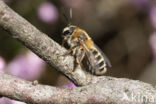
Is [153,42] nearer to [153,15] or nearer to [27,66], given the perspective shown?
[153,15]

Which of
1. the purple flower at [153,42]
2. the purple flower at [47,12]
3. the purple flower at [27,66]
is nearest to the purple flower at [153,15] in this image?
the purple flower at [153,42]

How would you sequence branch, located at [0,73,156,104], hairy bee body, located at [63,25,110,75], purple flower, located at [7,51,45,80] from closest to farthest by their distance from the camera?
branch, located at [0,73,156,104]
hairy bee body, located at [63,25,110,75]
purple flower, located at [7,51,45,80]

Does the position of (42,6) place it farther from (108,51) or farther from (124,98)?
(124,98)

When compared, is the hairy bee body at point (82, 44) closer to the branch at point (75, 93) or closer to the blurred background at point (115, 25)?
the branch at point (75, 93)

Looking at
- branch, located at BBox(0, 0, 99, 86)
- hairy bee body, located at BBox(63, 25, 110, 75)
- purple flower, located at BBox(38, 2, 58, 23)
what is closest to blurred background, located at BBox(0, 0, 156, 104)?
purple flower, located at BBox(38, 2, 58, 23)

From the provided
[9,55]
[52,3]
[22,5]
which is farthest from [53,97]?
[52,3]

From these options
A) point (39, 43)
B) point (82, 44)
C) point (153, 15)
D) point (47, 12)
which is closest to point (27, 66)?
point (47, 12)

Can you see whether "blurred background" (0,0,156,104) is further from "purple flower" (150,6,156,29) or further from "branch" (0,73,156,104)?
"branch" (0,73,156,104)
